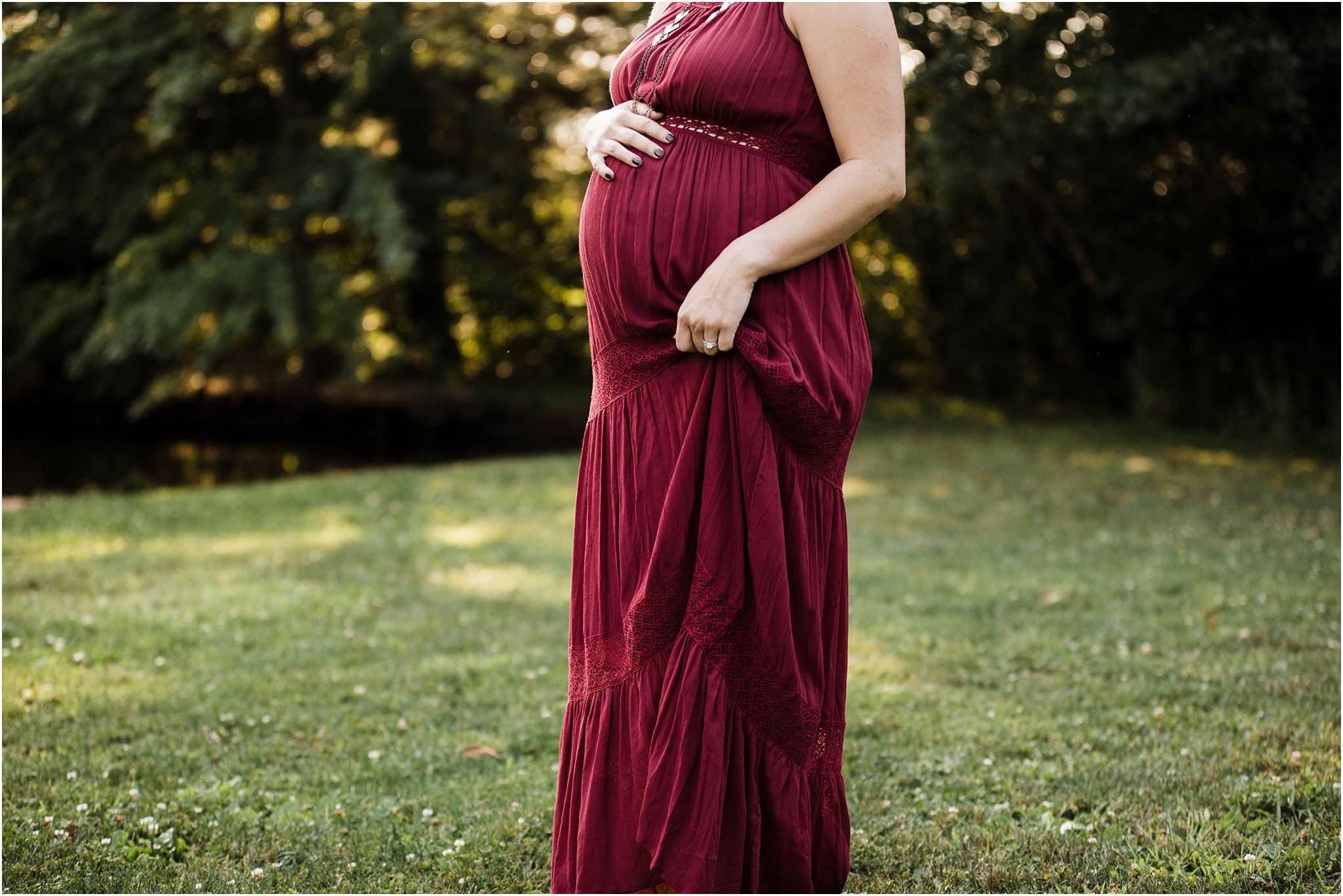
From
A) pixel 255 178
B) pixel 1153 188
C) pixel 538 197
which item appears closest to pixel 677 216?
pixel 1153 188

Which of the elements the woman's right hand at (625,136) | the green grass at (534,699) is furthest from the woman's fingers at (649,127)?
the green grass at (534,699)

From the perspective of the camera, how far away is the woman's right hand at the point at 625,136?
1982 millimetres

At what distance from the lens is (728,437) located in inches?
74.8

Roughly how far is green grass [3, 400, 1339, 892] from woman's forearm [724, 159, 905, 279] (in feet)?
5.46

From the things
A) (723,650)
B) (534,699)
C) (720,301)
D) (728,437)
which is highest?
(720,301)

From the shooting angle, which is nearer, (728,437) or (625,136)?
(728,437)

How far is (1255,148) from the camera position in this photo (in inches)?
407

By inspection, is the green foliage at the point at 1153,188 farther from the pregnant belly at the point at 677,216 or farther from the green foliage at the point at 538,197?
the pregnant belly at the point at 677,216

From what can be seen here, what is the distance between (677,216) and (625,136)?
19cm

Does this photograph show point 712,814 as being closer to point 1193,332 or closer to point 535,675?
point 535,675

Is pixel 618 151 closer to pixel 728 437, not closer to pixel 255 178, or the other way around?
pixel 728 437

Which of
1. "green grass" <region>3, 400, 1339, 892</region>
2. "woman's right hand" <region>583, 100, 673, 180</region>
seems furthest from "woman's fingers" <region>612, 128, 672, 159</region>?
"green grass" <region>3, 400, 1339, 892</region>

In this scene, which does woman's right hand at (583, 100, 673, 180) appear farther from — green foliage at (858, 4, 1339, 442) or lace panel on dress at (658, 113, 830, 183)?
green foliage at (858, 4, 1339, 442)

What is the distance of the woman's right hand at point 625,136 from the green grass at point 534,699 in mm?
1796
